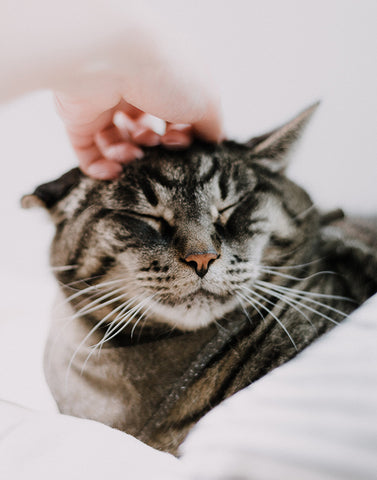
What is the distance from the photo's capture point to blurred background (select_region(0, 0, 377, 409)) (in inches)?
24.7

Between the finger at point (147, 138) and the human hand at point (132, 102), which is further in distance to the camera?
the finger at point (147, 138)

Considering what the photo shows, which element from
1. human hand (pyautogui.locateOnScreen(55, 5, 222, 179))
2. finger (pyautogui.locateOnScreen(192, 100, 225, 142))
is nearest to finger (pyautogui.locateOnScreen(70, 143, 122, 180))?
human hand (pyautogui.locateOnScreen(55, 5, 222, 179))

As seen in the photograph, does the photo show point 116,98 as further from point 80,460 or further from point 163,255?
point 80,460

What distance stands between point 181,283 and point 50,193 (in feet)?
0.80

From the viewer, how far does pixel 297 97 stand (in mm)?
647

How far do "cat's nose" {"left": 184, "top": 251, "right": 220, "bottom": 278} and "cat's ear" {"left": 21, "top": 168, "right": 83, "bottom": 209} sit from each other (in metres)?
0.22

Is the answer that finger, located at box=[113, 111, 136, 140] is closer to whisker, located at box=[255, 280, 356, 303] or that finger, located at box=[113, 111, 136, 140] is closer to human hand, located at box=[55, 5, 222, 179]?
human hand, located at box=[55, 5, 222, 179]

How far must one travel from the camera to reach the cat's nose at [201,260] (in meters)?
0.52

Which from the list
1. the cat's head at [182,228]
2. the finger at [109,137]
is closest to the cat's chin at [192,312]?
the cat's head at [182,228]

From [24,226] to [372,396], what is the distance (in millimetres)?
537

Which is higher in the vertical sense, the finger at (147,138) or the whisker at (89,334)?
the finger at (147,138)

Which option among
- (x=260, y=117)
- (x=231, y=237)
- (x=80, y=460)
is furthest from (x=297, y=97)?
(x=80, y=460)

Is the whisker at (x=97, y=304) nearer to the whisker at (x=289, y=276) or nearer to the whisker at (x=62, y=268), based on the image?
the whisker at (x=62, y=268)

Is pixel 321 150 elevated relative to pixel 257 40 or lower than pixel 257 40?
lower
